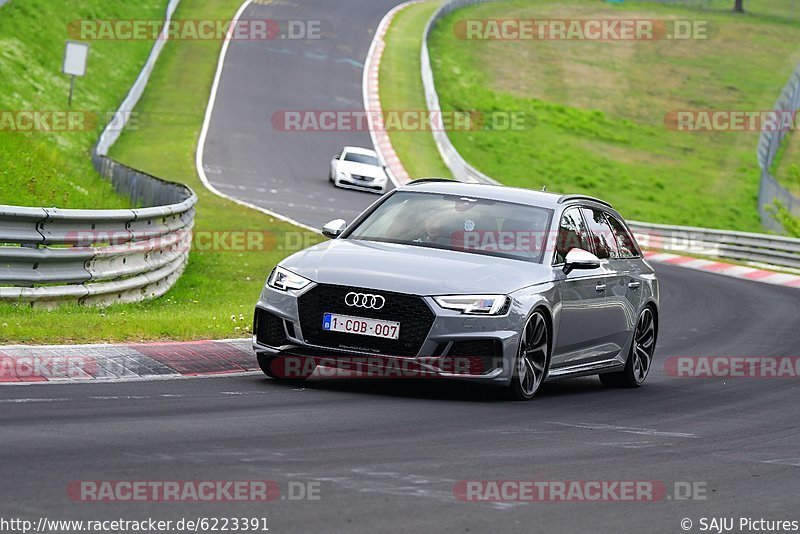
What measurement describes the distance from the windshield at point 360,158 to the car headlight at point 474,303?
3023 centimetres

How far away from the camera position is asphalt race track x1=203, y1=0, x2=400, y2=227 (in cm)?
3672

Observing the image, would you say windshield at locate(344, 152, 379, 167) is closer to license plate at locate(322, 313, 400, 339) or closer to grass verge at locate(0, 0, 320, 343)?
grass verge at locate(0, 0, 320, 343)

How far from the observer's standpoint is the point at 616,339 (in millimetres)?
12719

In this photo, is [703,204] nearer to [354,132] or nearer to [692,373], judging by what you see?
[354,132]

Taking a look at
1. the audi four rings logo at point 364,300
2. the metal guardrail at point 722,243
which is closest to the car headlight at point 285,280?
the audi four rings logo at point 364,300

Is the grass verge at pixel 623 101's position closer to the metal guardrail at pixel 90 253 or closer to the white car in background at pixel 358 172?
the white car in background at pixel 358 172

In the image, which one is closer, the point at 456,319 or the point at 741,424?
Result: the point at 456,319

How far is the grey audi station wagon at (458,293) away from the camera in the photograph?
1018 centimetres

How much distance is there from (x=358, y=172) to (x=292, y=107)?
12291 millimetres

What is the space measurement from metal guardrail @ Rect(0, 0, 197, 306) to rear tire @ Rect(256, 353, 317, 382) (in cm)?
331

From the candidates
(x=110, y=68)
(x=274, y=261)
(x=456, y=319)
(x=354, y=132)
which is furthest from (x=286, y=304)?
(x=110, y=68)

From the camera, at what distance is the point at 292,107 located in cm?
5141

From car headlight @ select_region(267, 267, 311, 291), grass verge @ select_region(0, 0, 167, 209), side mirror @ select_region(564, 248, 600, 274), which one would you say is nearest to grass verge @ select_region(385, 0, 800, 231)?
grass verge @ select_region(0, 0, 167, 209)

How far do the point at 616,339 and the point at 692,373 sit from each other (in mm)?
2800
